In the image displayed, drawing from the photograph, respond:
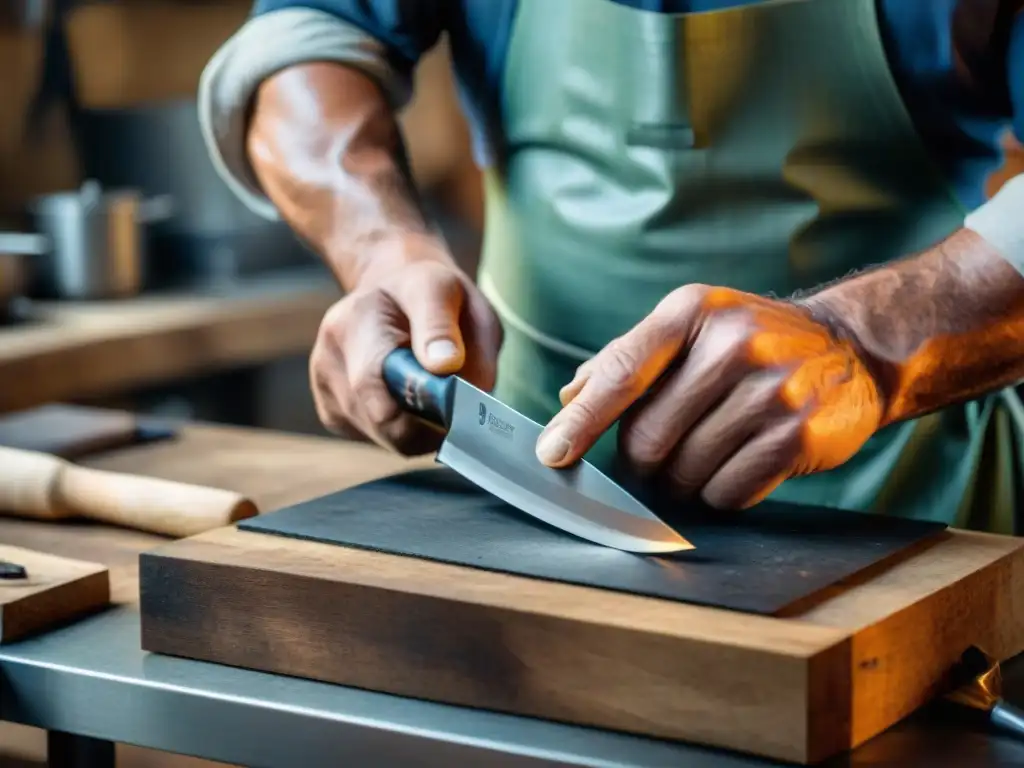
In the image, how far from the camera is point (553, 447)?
3.19ft

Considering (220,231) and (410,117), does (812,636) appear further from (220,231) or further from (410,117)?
(410,117)

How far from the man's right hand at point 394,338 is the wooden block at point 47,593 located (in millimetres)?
216

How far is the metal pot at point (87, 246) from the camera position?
242 centimetres

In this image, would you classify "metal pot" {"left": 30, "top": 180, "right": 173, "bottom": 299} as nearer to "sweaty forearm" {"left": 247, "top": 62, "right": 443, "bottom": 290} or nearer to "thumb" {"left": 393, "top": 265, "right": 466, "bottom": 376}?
"sweaty forearm" {"left": 247, "top": 62, "right": 443, "bottom": 290}

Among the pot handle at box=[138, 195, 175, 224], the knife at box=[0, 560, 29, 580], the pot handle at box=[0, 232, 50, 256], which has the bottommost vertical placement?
the knife at box=[0, 560, 29, 580]

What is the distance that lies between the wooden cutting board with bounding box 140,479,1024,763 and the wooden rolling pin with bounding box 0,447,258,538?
0.17 m

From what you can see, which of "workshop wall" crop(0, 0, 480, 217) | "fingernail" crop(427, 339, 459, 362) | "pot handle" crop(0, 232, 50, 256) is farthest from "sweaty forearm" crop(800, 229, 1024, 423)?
"workshop wall" crop(0, 0, 480, 217)

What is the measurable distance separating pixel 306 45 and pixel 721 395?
58cm

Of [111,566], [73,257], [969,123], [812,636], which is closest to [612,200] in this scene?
[969,123]

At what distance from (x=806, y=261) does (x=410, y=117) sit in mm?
1935

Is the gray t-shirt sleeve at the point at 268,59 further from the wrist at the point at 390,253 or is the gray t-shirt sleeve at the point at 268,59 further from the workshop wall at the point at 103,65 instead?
the workshop wall at the point at 103,65

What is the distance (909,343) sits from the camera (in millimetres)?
1061

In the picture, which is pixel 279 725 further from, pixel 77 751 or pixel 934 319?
pixel 934 319

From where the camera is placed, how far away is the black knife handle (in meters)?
1.08
